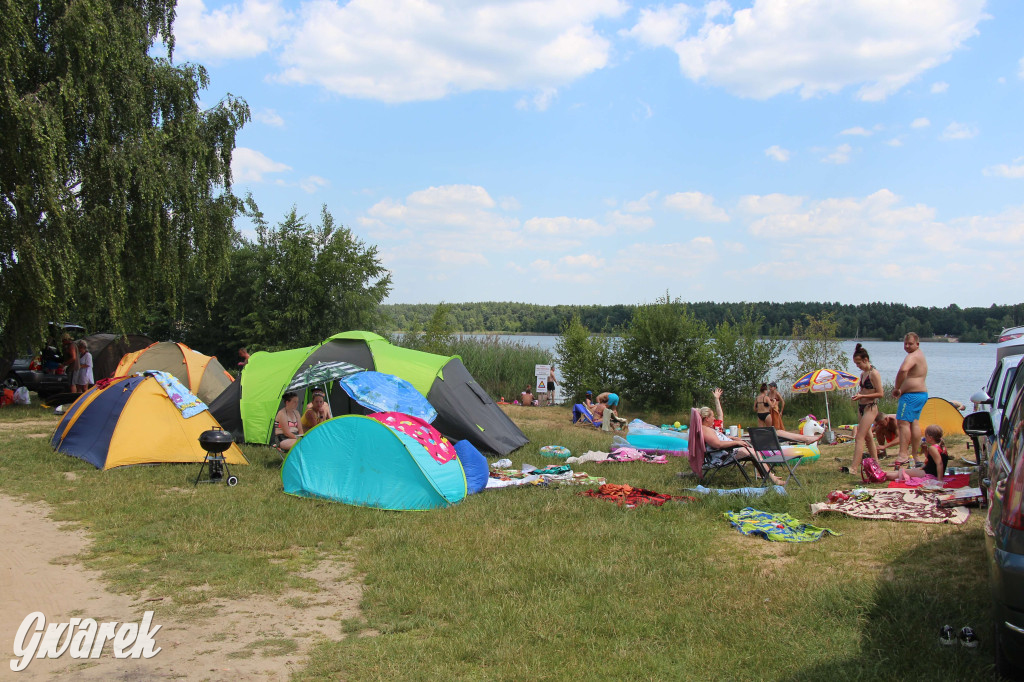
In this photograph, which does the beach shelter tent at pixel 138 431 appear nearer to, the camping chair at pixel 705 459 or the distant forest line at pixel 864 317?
the camping chair at pixel 705 459

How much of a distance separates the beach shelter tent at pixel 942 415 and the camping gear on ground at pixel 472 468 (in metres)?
8.21

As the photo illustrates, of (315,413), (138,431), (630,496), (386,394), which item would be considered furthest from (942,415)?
(138,431)

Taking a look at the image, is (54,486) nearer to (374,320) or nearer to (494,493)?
(494,493)

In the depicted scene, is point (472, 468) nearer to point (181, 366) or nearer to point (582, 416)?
point (582, 416)

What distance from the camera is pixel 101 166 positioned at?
42.3 feet

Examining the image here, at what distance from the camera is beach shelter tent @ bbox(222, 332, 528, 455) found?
35.1 feet

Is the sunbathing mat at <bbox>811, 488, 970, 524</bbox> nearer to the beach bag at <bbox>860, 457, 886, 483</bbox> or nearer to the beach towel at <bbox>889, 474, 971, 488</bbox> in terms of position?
the beach towel at <bbox>889, 474, 971, 488</bbox>

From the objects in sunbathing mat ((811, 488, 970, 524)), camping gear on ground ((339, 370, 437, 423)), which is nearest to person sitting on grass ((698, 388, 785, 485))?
sunbathing mat ((811, 488, 970, 524))

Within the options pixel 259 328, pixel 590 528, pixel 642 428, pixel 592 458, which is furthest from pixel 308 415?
pixel 259 328

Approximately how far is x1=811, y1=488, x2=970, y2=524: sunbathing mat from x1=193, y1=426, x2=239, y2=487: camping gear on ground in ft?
20.5

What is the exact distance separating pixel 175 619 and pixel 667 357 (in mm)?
16419

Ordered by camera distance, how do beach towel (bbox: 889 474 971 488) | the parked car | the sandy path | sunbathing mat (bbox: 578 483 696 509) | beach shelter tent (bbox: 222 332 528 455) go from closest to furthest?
1. the parked car
2. the sandy path
3. sunbathing mat (bbox: 578 483 696 509)
4. beach towel (bbox: 889 474 971 488)
5. beach shelter tent (bbox: 222 332 528 455)

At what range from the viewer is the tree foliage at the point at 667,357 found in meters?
19.3

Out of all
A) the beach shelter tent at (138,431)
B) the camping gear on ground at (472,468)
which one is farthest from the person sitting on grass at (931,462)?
the beach shelter tent at (138,431)
